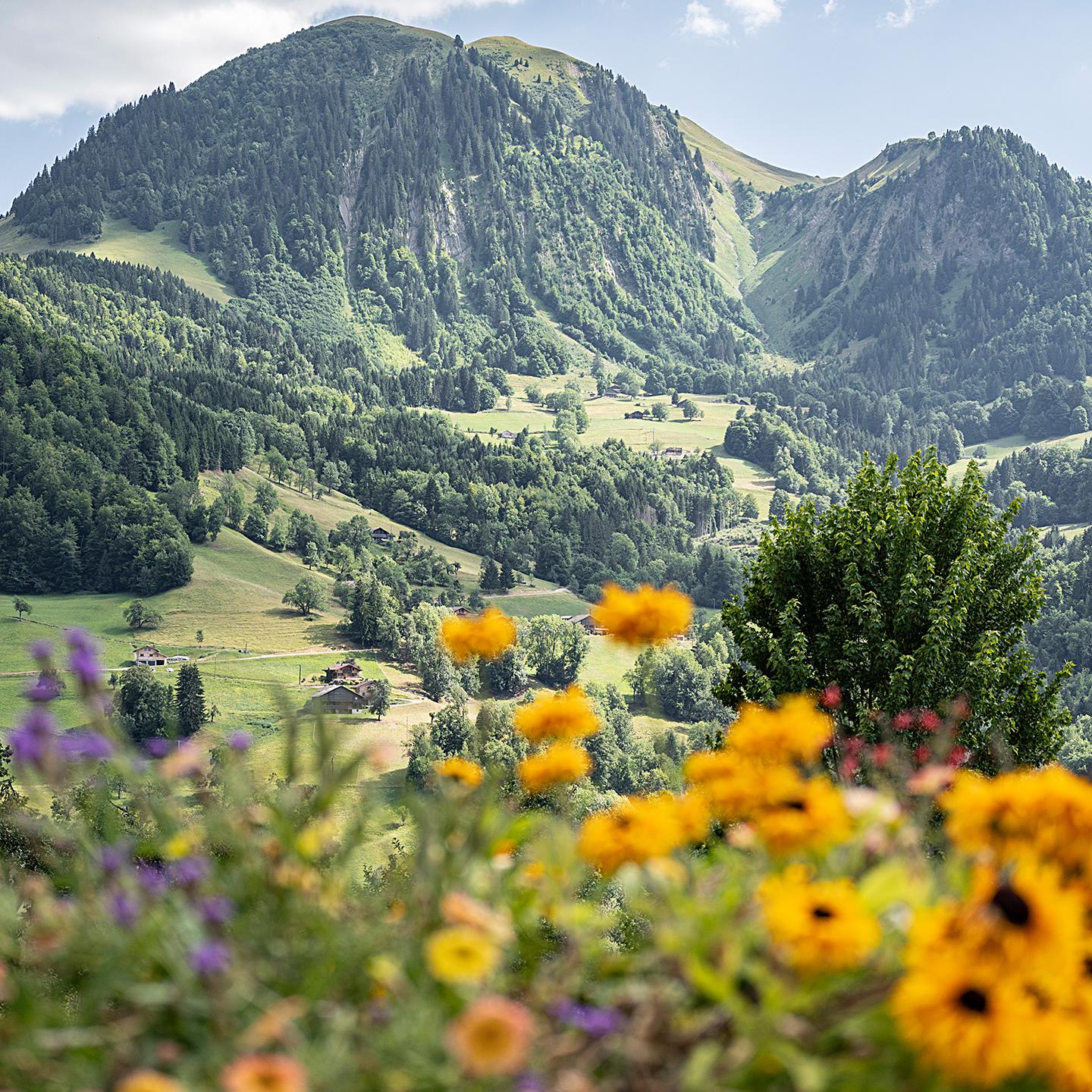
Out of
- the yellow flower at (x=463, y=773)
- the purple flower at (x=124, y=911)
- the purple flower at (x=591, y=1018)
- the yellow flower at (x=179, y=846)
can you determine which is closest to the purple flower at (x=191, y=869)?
the yellow flower at (x=179, y=846)

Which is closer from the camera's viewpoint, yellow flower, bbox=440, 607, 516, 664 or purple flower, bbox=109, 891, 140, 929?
purple flower, bbox=109, 891, 140, 929

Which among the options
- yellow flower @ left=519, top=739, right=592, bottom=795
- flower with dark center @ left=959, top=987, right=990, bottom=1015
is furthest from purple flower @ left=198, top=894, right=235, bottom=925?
flower with dark center @ left=959, top=987, right=990, bottom=1015

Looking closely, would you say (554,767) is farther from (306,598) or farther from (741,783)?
(306,598)

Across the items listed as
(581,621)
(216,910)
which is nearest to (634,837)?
(216,910)

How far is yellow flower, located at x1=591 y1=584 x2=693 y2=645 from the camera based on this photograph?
13.0ft

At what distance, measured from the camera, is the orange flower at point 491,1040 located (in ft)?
7.38

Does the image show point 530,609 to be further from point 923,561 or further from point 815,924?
point 815,924

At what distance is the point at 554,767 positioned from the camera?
401cm

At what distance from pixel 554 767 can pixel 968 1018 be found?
1880 millimetres

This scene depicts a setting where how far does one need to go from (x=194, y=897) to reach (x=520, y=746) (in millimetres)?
96837

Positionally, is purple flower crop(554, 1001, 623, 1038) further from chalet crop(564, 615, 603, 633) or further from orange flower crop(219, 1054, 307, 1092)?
chalet crop(564, 615, 603, 633)

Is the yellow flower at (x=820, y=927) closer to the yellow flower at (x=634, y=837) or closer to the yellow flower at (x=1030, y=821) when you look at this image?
the yellow flower at (x=1030, y=821)

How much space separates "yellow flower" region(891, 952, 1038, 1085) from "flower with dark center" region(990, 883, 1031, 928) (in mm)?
123

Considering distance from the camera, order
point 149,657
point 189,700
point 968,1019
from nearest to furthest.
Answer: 1. point 968,1019
2. point 189,700
3. point 149,657
